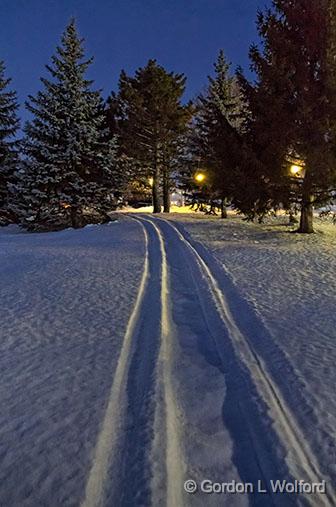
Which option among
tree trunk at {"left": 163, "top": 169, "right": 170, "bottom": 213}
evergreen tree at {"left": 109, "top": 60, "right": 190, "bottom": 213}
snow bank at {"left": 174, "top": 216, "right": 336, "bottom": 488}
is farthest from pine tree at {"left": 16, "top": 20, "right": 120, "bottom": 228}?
snow bank at {"left": 174, "top": 216, "right": 336, "bottom": 488}

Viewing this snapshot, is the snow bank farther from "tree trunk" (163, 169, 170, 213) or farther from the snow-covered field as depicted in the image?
"tree trunk" (163, 169, 170, 213)

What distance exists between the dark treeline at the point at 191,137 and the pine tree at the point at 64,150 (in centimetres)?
7

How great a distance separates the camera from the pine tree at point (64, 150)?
70.3 ft

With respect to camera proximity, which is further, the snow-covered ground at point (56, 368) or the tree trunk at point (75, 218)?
the tree trunk at point (75, 218)

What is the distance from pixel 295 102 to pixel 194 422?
13.7 metres

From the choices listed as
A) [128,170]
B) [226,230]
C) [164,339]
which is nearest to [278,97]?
[226,230]

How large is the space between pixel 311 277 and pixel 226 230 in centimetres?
893

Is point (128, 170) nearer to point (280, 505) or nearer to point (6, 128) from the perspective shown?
point (6, 128)

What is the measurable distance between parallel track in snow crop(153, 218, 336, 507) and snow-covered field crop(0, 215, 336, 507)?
Result: 14mm

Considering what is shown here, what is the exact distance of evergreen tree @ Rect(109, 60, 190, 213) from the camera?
95.6 feet

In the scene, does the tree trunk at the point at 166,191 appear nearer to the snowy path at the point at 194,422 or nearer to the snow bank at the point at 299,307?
the snow bank at the point at 299,307

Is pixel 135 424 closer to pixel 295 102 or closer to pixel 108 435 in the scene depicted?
pixel 108 435

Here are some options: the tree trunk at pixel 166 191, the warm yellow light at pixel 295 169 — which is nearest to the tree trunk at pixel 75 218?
the tree trunk at pixel 166 191

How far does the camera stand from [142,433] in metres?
3.37
